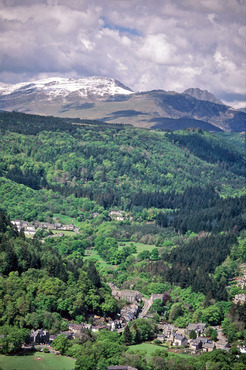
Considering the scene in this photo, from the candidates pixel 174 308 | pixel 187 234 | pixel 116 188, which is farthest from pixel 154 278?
pixel 116 188

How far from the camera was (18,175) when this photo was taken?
16125cm

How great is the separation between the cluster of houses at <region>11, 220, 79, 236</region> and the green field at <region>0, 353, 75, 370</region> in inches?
2457

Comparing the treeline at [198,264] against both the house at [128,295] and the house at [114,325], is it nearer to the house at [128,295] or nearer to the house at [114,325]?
the house at [128,295]

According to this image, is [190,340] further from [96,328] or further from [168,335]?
[96,328]

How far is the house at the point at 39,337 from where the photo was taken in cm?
6272

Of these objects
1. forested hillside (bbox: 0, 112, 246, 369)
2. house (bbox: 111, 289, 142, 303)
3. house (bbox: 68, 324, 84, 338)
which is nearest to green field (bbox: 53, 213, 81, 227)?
forested hillside (bbox: 0, 112, 246, 369)

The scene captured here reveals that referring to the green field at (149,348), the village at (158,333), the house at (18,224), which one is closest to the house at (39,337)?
the village at (158,333)

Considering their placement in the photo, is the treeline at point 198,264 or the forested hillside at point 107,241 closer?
the forested hillside at point 107,241

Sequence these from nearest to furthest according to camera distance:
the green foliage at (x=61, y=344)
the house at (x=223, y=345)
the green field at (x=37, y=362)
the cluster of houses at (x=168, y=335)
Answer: the green field at (x=37, y=362) → the green foliage at (x=61, y=344) → the cluster of houses at (x=168, y=335) → the house at (x=223, y=345)

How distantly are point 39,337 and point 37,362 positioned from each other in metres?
6.67

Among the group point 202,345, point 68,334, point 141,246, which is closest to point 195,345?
point 202,345

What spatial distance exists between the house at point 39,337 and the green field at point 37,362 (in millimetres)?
3496

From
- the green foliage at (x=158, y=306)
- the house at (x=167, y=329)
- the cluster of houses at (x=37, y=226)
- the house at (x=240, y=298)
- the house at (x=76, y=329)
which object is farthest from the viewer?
the cluster of houses at (x=37, y=226)

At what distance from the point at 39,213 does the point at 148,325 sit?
67.9m
